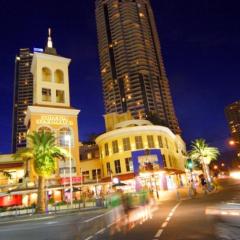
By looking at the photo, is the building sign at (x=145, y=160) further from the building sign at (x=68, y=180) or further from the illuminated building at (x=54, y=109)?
the building sign at (x=68, y=180)

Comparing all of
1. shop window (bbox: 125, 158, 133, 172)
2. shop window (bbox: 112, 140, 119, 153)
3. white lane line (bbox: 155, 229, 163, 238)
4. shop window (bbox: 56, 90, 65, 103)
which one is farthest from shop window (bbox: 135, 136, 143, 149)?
white lane line (bbox: 155, 229, 163, 238)

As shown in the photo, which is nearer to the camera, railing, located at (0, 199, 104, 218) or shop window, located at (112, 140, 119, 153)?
railing, located at (0, 199, 104, 218)

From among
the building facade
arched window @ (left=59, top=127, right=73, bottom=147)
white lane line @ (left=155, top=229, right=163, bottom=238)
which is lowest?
white lane line @ (left=155, top=229, right=163, bottom=238)

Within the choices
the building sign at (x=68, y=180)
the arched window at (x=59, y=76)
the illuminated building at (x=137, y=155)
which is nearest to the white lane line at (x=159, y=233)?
A: the building sign at (x=68, y=180)

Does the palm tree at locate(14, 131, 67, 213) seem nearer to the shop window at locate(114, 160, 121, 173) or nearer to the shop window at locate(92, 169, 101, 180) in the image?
the shop window at locate(114, 160, 121, 173)

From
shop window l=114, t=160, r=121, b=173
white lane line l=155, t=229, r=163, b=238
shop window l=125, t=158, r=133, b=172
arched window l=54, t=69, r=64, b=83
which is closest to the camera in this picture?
white lane line l=155, t=229, r=163, b=238

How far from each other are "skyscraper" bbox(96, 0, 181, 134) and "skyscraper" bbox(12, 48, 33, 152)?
163ft

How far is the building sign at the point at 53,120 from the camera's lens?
171 feet

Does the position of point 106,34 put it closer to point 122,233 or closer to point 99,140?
point 99,140

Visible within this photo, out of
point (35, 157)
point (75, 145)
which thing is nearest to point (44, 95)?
point (75, 145)

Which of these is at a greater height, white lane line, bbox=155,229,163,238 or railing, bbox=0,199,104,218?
railing, bbox=0,199,104,218

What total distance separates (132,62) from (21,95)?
242ft

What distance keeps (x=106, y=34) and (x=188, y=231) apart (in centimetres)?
16557

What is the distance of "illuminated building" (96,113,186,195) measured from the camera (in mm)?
54753
